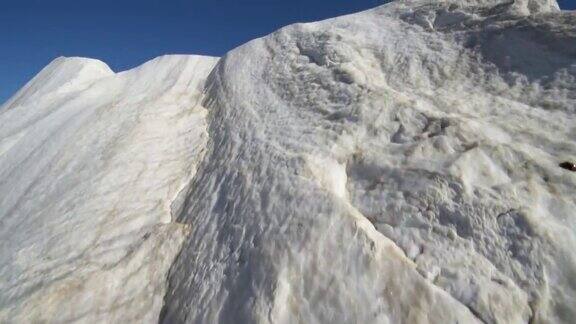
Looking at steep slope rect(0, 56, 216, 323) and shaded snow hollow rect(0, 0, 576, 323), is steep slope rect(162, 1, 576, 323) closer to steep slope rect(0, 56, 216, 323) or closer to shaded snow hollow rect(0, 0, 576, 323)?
shaded snow hollow rect(0, 0, 576, 323)

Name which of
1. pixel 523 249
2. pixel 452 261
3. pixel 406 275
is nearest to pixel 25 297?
pixel 406 275

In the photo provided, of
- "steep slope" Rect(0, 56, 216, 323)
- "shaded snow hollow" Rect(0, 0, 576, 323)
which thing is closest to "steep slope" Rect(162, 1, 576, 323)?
"shaded snow hollow" Rect(0, 0, 576, 323)

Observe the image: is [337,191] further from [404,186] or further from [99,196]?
[99,196]

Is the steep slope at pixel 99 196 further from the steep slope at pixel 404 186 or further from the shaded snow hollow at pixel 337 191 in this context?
the steep slope at pixel 404 186

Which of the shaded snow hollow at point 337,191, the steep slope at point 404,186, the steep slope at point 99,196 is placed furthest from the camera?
the steep slope at point 99,196

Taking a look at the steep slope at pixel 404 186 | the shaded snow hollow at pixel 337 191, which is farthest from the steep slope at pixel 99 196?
the steep slope at pixel 404 186

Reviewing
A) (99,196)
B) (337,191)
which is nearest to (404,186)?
(337,191)
